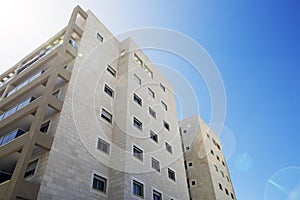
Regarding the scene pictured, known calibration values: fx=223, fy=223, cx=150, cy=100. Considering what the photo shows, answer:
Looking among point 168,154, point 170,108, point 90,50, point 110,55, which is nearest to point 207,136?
point 170,108

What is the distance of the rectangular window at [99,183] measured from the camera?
14238mm

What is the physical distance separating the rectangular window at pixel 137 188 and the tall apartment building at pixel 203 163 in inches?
700

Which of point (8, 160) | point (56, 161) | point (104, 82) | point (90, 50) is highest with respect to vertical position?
point (90, 50)

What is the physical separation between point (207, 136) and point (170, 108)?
1569 centimetres

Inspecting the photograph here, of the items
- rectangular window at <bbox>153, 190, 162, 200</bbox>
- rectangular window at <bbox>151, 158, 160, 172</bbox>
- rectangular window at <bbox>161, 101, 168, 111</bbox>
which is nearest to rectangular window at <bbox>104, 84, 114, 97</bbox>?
rectangular window at <bbox>151, 158, 160, 172</bbox>

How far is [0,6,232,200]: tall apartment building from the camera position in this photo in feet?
39.7

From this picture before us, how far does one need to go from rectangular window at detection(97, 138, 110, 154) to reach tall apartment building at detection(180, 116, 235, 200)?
786 inches

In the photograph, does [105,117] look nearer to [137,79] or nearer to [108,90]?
[108,90]

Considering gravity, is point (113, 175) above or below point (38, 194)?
above

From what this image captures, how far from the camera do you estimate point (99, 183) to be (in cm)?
1462

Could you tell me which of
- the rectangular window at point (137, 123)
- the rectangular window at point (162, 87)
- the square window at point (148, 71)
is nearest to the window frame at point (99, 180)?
the rectangular window at point (137, 123)

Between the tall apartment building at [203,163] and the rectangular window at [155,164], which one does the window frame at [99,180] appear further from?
the tall apartment building at [203,163]

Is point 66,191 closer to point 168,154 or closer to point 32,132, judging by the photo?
point 32,132

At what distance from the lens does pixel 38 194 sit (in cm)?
1065
